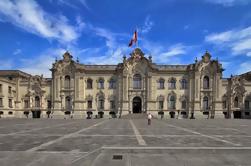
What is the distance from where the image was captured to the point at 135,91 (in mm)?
68375

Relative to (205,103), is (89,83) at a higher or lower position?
higher

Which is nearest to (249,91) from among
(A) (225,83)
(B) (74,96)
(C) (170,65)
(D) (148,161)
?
(A) (225,83)

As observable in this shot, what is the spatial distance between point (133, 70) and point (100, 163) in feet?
195

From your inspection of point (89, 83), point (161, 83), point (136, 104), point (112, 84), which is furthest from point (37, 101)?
point (161, 83)

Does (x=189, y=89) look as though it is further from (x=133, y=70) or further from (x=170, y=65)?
(x=133, y=70)

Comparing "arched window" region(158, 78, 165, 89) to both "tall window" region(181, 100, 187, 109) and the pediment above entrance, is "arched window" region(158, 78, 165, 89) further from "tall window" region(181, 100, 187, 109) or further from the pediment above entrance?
"tall window" region(181, 100, 187, 109)

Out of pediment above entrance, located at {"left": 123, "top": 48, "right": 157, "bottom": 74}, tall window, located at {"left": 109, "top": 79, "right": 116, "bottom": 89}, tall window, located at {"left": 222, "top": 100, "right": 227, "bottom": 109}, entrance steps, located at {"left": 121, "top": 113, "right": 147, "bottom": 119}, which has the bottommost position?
entrance steps, located at {"left": 121, "top": 113, "right": 147, "bottom": 119}

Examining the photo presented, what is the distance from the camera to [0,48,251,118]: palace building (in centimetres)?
6794

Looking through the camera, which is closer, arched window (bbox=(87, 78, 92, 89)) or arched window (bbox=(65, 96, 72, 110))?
arched window (bbox=(65, 96, 72, 110))

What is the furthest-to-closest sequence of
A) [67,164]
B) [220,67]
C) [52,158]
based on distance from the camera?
[220,67] < [52,158] < [67,164]

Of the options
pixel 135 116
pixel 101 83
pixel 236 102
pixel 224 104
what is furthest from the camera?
pixel 101 83

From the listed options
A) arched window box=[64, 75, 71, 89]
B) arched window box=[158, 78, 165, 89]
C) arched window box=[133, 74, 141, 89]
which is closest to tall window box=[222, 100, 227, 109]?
arched window box=[158, 78, 165, 89]

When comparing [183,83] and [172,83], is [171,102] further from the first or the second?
[183,83]

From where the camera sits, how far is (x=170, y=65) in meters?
69.9
